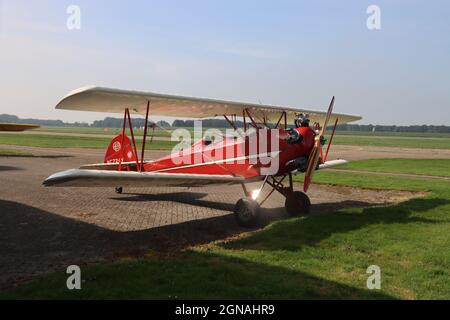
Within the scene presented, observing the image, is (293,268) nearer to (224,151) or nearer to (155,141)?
(224,151)

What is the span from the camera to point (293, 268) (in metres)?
5.78

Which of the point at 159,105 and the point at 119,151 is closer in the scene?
the point at 159,105

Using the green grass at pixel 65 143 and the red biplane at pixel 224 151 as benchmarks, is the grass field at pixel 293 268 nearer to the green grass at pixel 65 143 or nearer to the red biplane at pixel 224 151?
the red biplane at pixel 224 151

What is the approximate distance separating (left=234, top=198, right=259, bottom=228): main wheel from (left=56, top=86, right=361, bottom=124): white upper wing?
2470 millimetres

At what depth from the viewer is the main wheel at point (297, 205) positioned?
34.2 feet

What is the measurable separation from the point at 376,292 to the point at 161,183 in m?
4.98

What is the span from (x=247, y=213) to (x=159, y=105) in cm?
326

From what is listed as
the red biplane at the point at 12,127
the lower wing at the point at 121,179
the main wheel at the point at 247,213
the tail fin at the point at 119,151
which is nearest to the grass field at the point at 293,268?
the main wheel at the point at 247,213

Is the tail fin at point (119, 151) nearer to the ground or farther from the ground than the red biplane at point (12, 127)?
nearer to the ground

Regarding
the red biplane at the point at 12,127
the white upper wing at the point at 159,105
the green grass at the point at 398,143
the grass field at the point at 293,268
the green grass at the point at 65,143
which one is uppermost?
the white upper wing at the point at 159,105

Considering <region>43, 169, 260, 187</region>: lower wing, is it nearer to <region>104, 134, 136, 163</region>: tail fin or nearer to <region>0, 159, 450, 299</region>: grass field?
<region>0, 159, 450, 299</region>: grass field

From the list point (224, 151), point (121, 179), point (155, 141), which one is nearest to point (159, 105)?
point (224, 151)

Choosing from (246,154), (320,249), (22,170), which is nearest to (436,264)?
(320,249)
